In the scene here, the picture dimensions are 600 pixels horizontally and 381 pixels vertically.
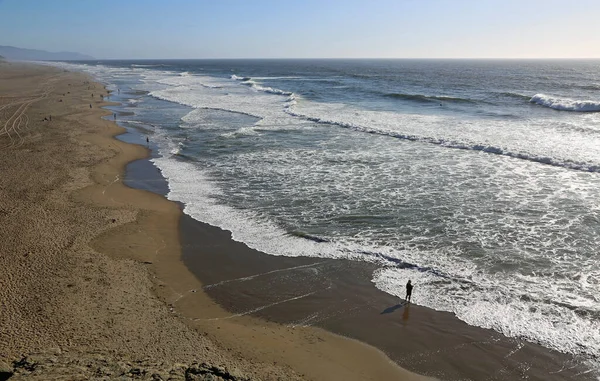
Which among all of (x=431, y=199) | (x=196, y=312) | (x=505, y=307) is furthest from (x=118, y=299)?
(x=431, y=199)

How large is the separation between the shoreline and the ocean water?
503 mm

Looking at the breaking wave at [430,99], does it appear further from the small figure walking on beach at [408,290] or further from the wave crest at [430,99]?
the small figure walking on beach at [408,290]

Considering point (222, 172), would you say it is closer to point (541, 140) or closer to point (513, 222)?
point (513, 222)

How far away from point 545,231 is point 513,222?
121 cm

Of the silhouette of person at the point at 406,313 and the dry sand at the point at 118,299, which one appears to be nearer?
the dry sand at the point at 118,299

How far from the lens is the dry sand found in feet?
30.5

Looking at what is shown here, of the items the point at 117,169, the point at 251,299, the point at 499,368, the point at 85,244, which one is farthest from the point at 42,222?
the point at 499,368

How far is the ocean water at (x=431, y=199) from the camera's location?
12.1 m

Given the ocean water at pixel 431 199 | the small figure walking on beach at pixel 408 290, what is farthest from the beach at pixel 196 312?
the ocean water at pixel 431 199

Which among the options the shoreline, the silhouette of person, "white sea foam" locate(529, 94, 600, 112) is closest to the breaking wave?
"white sea foam" locate(529, 94, 600, 112)

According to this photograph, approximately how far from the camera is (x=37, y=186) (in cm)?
1969

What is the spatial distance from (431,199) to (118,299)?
1432 cm

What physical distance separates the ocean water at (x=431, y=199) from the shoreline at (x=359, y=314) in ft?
1.65

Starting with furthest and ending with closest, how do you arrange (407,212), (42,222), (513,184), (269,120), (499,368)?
(269,120) → (513,184) → (407,212) → (42,222) → (499,368)
